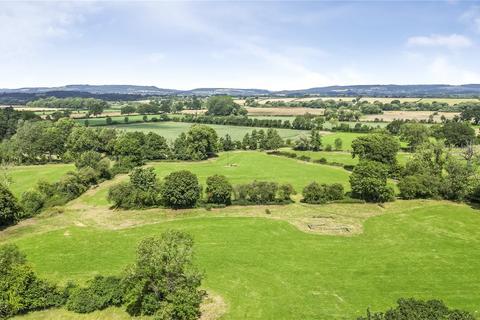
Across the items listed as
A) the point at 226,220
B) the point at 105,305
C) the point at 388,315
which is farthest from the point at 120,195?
the point at 388,315

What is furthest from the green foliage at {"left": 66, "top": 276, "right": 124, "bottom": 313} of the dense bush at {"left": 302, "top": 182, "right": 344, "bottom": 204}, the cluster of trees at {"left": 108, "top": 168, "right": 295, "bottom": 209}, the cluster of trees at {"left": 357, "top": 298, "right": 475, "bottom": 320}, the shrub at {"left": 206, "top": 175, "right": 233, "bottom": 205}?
A: the dense bush at {"left": 302, "top": 182, "right": 344, "bottom": 204}

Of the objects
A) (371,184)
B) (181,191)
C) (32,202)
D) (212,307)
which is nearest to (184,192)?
(181,191)

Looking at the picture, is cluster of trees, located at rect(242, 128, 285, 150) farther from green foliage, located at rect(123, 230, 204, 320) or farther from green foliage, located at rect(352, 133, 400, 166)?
green foliage, located at rect(123, 230, 204, 320)

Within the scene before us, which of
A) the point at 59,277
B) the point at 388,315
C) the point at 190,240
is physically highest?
the point at 190,240

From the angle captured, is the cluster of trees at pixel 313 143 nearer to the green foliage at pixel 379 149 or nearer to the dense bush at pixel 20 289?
the green foliage at pixel 379 149

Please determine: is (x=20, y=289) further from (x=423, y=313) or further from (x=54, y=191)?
(x=54, y=191)

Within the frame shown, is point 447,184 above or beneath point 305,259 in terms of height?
above

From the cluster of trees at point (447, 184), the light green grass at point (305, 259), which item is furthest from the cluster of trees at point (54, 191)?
the cluster of trees at point (447, 184)

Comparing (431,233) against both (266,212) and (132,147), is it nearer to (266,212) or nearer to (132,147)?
(266,212)
